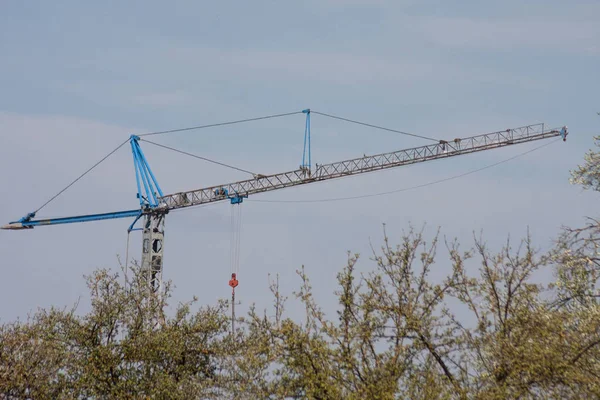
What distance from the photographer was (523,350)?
25.8 metres

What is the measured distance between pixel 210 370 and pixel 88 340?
243 inches

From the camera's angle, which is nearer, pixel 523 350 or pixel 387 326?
pixel 523 350

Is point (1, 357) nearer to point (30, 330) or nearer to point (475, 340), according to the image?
point (30, 330)

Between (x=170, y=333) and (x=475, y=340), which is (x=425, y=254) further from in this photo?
(x=170, y=333)

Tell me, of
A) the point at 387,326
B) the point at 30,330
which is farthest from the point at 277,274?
the point at 30,330

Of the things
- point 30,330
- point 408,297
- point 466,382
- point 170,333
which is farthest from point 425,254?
point 30,330

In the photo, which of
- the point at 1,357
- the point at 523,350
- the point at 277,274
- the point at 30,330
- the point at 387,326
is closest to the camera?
the point at 523,350

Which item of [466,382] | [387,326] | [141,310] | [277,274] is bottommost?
[466,382]

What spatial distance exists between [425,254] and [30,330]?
75.9 feet

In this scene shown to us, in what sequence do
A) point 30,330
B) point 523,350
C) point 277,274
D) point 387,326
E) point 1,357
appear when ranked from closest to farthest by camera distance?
1. point 523,350
2. point 387,326
3. point 277,274
4. point 1,357
5. point 30,330

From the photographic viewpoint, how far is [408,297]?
28.0 meters

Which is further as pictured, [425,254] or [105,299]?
[105,299]

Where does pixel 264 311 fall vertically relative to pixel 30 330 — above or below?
below

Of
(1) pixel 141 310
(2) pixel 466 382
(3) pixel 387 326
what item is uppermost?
(1) pixel 141 310
